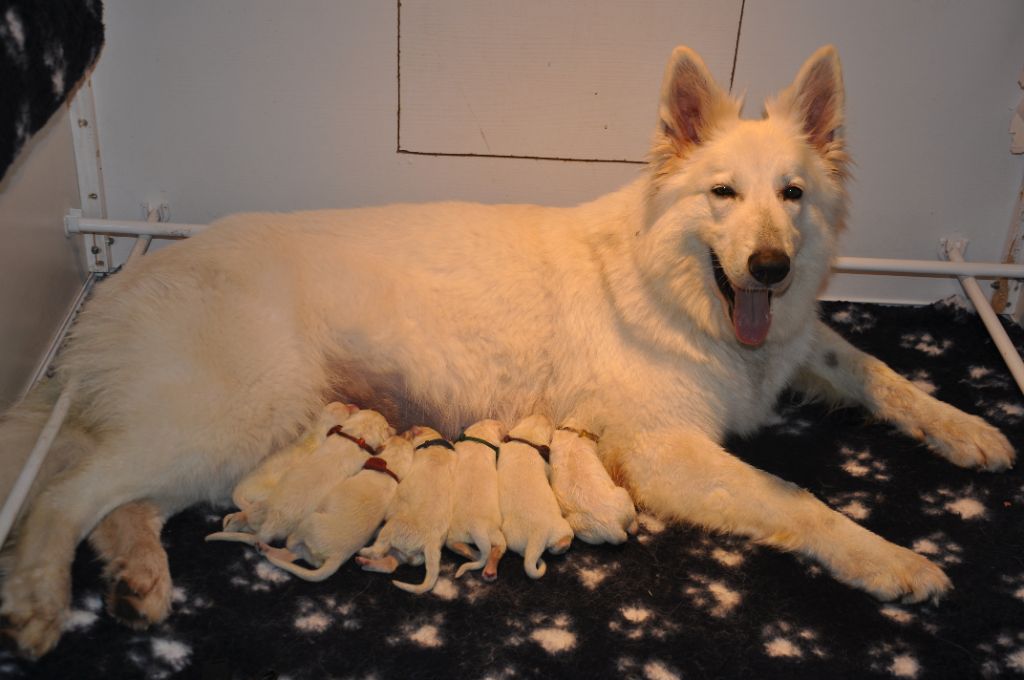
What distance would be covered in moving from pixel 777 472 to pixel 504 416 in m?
0.86

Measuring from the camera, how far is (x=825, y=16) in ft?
10.4

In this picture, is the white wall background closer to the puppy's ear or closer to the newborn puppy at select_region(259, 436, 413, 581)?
the puppy's ear

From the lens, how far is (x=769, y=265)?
2047 millimetres

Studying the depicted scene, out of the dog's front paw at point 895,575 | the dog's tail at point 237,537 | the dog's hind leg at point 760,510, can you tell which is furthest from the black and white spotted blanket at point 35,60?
the dog's front paw at point 895,575

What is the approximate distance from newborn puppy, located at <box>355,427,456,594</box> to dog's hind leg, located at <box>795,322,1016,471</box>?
1.41 metres

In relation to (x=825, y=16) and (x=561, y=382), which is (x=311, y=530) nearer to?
(x=561, y=382)

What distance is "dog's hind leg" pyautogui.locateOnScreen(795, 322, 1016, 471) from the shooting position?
259 cm

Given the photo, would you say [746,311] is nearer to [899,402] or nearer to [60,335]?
[899,402]

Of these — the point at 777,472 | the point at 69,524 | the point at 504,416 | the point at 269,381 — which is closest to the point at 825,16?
the point at 777,472

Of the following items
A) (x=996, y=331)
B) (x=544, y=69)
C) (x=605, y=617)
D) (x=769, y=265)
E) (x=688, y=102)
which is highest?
(x=544, y=69)

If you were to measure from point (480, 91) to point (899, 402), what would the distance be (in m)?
1.85

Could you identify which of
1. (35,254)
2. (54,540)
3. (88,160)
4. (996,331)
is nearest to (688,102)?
(996,331)

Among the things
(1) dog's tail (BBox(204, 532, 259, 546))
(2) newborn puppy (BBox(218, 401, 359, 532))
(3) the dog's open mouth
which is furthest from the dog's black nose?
(1) dog's tail (BBox(204, 532, 259, 546))

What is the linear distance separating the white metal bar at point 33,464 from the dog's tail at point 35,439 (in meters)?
0.04
